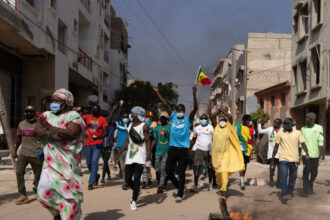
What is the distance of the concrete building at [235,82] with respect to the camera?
41406mm

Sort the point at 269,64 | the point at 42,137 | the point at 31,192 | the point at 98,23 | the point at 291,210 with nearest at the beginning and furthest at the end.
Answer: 1. the point at 42,137
2. the point at 291,210
3. the point at 31,192
4. the point at 98,23
5. the point at 269,64

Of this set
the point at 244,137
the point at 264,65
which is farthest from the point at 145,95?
the point at 244,137

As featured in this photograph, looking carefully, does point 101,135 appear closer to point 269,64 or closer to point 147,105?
point 147,105

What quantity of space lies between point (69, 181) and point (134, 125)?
2574mm

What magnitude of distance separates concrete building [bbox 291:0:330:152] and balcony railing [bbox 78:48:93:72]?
13137 millimetres

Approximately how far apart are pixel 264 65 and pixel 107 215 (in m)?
38.0

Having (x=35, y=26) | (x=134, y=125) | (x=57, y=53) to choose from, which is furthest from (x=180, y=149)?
(x=57, y=53)

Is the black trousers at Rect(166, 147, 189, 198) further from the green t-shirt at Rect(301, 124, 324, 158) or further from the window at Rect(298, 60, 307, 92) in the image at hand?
the window at Rect(298, 60, 307, 92)

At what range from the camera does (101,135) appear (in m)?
8.52

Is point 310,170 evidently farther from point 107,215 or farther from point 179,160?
point 107,215

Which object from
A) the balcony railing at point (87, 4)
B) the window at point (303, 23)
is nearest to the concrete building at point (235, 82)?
the window at point (303, 23)

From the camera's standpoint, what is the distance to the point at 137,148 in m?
6.74

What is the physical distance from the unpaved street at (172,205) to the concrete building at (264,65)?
32.9 meters

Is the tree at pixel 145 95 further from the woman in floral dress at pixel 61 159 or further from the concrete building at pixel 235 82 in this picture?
the woman in floral dress at pixel 61 159
